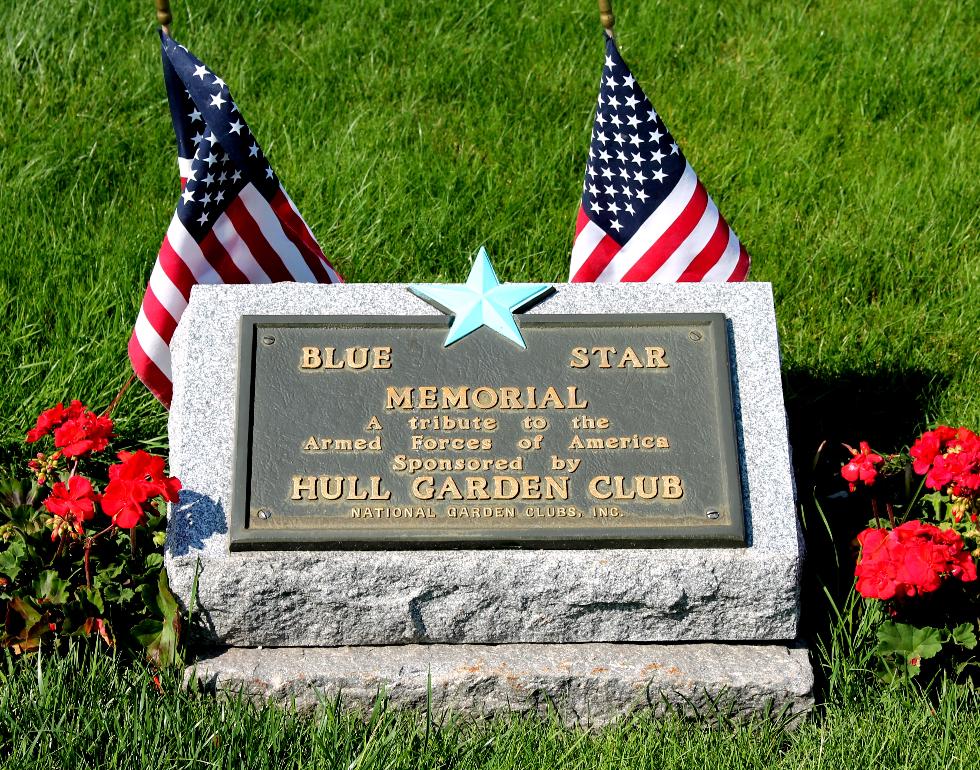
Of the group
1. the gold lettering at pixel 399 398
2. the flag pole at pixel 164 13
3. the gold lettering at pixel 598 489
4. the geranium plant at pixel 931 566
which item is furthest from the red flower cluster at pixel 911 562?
the flag pole at pixel 164 13

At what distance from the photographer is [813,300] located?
3.99 meters

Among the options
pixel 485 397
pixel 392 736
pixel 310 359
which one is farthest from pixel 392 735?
pixel 310 359

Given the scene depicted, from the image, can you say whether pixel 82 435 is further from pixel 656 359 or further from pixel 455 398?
pixel 656 359

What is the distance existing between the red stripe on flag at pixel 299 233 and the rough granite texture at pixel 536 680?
4.02ft

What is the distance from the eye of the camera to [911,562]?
260 cm

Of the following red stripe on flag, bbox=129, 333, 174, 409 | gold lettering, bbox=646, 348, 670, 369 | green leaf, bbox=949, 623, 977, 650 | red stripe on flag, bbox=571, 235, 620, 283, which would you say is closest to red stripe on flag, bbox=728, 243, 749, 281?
red stripe on flag, bbox=571, 235, 620, 283

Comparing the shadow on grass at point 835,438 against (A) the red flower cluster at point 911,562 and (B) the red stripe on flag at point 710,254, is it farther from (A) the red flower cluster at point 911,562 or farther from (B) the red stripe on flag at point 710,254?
(B) the red stripe on flag at point 710,254

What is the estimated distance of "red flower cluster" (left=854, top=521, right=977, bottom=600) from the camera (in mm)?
2588

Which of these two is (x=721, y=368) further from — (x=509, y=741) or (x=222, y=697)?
(x=222, y=697)

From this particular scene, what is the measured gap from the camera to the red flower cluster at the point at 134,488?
2607mm

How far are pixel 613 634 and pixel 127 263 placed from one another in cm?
222

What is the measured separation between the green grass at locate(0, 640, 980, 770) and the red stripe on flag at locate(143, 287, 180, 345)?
962 mm

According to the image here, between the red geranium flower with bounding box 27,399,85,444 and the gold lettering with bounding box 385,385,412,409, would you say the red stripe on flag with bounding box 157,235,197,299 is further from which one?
the gold lettering with bounding box 385,385,412,409

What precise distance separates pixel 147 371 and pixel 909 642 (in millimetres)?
2183
